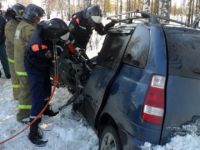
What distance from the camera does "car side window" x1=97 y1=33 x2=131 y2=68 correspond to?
434 centimetres

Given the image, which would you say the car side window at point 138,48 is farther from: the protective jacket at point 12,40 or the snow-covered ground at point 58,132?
the protective jacket at point 12,40

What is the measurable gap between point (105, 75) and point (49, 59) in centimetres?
131

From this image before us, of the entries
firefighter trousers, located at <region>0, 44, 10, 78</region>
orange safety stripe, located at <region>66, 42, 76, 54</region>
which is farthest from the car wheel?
firefighter trousers, located at <region>0, 44, 10, 78</region>

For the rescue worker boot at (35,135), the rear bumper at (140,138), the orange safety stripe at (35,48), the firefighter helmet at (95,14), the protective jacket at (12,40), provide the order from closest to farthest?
1. the rear bumper at (140,138)
2. the orange safety stripe at (35,48)
3. the rescue worker boot at (35,135)
4. the firefighter helmet at (95,14)
5. the protective jacket at (12,40)

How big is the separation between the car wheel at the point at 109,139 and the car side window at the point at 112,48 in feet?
2.55

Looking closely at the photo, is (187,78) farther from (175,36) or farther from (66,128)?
(66,128)

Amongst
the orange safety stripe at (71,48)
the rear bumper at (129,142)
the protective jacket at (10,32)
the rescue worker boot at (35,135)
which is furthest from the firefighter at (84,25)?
the rear bumper at (129,142)

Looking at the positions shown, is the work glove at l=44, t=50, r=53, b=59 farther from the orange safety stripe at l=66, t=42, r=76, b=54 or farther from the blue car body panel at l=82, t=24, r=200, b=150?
the blue car body panel at l=82, t=24, r=200, b=150

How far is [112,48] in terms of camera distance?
15.4 feet

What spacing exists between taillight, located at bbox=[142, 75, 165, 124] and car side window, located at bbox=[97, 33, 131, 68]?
919mm

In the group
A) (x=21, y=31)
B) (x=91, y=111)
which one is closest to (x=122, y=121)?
(x=91, y=111)

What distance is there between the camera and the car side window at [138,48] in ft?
12.1

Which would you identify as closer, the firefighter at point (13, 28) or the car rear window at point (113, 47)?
the car rear window at point (113, 47)

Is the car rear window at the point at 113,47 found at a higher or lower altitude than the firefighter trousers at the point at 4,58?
higher
